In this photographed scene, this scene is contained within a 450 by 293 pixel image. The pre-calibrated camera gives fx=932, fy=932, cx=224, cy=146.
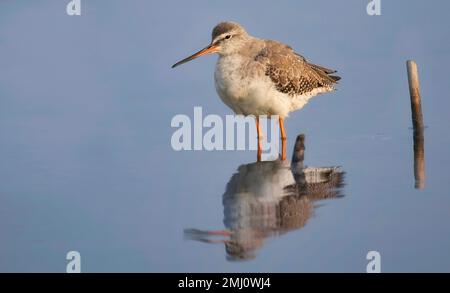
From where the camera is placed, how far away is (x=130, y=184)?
13469 mm

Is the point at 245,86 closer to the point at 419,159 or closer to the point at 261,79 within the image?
the point at 261,79

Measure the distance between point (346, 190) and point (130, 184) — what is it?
3097 mm

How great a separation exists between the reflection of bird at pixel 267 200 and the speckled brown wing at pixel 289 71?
1.32 meters

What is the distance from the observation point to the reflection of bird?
11078 millimetres

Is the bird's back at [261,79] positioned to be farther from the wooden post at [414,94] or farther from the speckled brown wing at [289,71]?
the wooden post at [414,94]

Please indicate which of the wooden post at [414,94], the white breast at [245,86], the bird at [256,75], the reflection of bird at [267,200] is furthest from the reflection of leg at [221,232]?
the wooden post at [414,94]

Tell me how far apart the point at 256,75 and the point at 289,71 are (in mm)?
852

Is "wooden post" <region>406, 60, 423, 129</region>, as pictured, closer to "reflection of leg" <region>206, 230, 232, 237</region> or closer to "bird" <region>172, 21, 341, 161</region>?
"bird" <region>172, 21, 341, 161</region>

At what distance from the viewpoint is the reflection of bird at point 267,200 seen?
11078 millimetres

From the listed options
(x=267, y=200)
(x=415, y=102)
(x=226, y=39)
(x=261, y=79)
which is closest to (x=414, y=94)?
(x=415, y=102)

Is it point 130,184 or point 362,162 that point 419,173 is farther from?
point 130,184

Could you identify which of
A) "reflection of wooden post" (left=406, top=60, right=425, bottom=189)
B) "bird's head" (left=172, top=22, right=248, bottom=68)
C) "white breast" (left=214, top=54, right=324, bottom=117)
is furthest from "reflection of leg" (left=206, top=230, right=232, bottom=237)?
"reflection of wooden post" (left=406, top=60, right=425, bottom=189)

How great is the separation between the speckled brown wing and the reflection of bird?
52.1 inches
